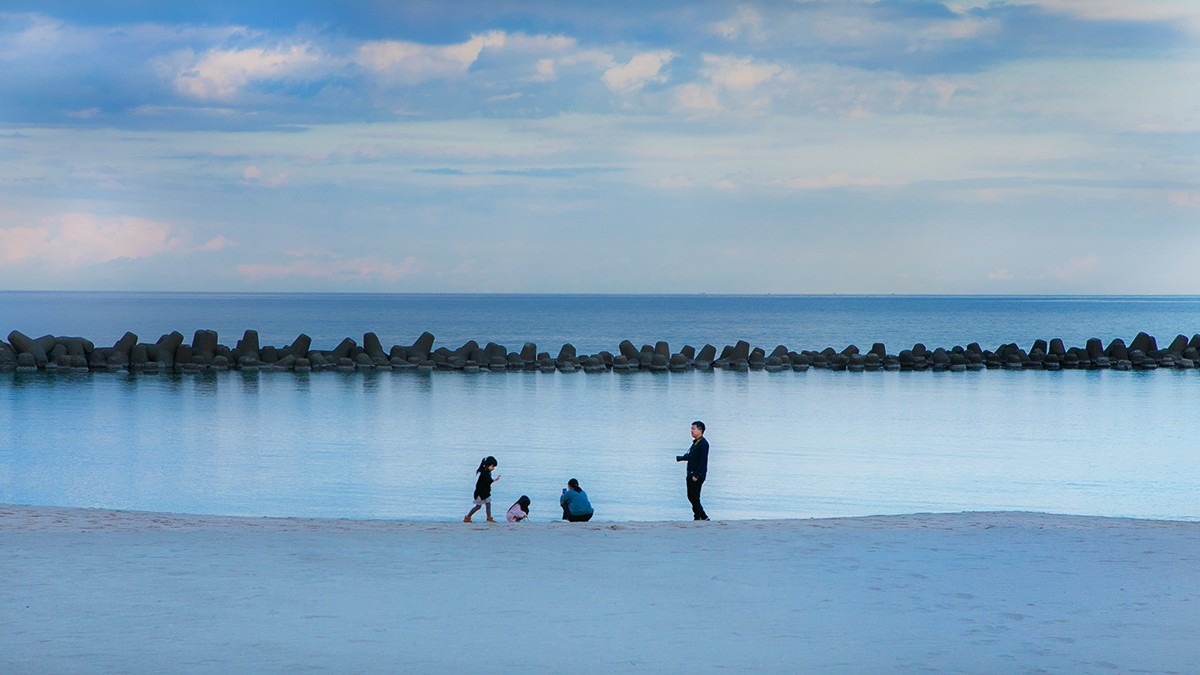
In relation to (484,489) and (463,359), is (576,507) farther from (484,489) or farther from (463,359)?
(463,359)

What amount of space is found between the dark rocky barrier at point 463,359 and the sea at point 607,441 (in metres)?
1.13

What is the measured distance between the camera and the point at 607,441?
20906 millimetres

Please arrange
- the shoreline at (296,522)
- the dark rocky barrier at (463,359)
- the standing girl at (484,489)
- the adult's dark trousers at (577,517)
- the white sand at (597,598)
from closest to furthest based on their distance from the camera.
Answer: the white sand at (597,598) < the shoreline at (296,522) < the adult's dark trousers at (577,517) < the standing girl at (484,489) < the dark rocky barrier at (463,359)

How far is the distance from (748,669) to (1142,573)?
161 inches

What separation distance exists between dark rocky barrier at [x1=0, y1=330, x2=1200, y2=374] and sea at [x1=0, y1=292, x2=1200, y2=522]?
1125mm

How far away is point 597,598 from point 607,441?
12829 millimetres

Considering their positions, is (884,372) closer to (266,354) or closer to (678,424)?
(678,424)

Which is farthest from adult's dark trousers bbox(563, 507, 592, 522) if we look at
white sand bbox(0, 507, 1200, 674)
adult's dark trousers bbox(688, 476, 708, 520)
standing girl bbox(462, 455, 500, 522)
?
white sand bbox(0, 507, 1200, 674)

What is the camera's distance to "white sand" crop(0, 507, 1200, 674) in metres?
6.57

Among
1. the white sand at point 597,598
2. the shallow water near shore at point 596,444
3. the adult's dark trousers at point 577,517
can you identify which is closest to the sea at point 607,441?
the shallow water near shore at point 596,444

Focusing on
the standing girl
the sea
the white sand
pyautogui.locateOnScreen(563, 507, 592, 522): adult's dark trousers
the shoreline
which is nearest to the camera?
the white sand

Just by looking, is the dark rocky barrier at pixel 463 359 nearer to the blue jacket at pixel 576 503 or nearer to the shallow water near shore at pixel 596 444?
the shallow water near shore at pixel 596 444

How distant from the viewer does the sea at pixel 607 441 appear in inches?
605

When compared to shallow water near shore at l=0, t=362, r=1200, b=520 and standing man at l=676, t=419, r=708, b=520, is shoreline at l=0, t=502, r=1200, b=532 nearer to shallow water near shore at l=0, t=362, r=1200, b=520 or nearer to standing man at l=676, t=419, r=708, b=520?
standing man at l=676, t=419, r=708, b=520
